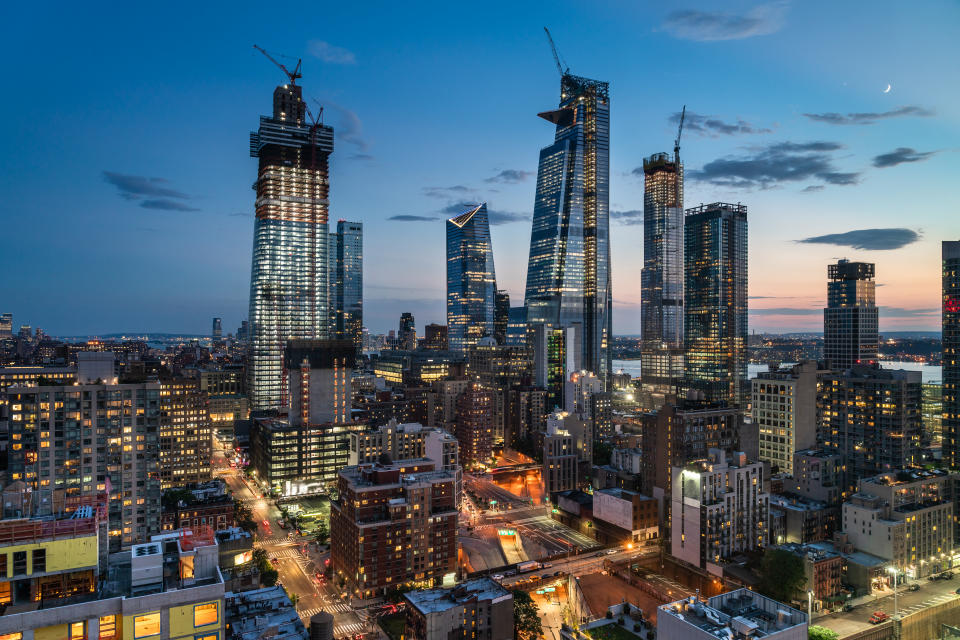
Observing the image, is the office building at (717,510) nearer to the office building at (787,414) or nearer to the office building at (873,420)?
the office building at (873,420)

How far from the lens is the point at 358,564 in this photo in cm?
7744

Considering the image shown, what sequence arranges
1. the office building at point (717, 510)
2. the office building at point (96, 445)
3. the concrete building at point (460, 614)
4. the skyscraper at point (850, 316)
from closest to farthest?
the concrete building at point (460, 614) → the office building at point (96, 445) → the office building at point (717, 510) → the skyscraper at point (850, 316)

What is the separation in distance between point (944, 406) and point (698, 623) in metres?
106

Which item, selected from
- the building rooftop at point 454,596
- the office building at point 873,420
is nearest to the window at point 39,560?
the building rooftop at point 454,596

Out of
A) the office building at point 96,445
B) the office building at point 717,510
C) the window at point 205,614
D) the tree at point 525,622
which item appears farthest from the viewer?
the office building at point 717,510

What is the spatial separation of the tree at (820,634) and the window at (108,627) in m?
64.4

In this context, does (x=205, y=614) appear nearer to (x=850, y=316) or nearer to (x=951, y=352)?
(x=951, y=352)

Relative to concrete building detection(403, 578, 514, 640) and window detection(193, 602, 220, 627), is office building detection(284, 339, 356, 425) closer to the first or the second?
concrete building detection(403, 578, 514, 640)

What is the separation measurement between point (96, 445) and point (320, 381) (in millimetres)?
57845

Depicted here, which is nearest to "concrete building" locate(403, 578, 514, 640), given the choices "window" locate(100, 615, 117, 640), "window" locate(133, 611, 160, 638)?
"window" locate(133, 611, 160, 638)

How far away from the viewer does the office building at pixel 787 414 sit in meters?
122

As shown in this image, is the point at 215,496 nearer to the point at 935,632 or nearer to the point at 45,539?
the point at 45,539

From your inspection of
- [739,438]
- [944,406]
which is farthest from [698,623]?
[944,406]

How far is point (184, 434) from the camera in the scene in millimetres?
124688
